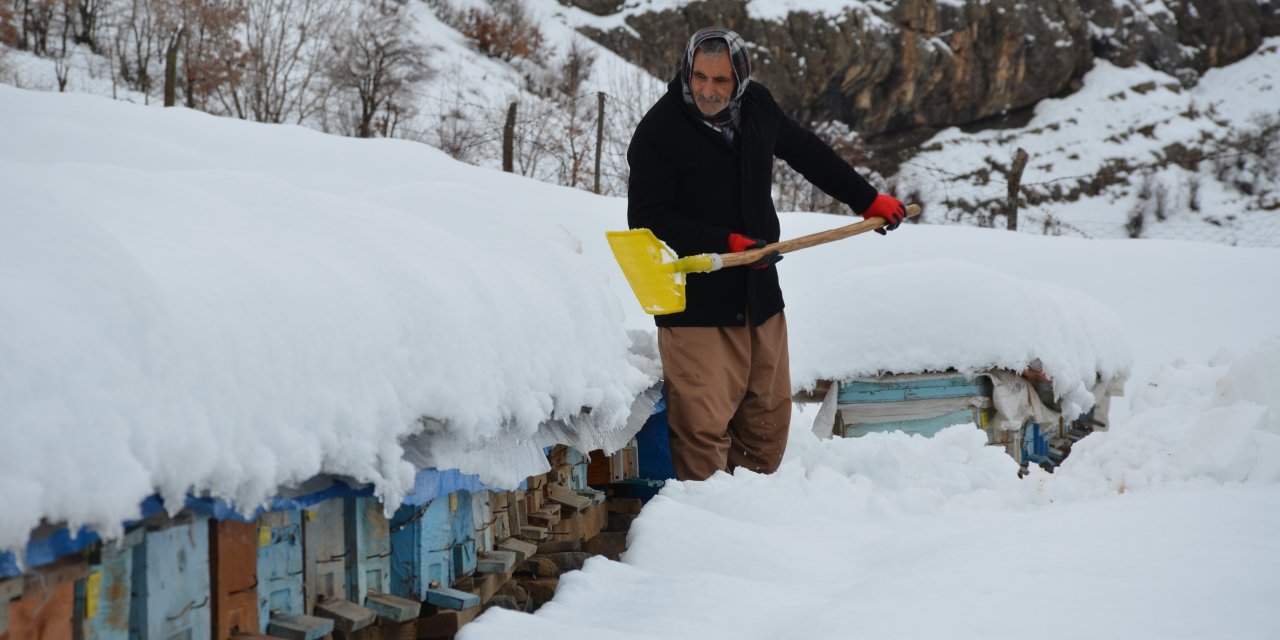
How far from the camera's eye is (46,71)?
486 inches

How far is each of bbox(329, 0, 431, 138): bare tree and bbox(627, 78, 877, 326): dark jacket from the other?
35.2 ft

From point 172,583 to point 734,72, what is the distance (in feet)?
7.53

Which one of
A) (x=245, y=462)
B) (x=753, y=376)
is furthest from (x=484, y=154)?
(x=245, y=462)

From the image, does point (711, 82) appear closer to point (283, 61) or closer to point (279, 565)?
point (279, 565)

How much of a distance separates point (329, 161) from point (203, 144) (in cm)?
120

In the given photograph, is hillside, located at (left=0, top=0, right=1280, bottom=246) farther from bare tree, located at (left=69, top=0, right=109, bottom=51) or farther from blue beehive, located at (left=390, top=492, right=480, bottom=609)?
blue beehive, located at (left=390, top=492, right=480, bottom=609)

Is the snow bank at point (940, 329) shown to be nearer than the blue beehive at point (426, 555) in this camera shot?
No

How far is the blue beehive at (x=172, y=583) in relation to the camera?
1265 mm

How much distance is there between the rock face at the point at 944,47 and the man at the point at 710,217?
19746 mm

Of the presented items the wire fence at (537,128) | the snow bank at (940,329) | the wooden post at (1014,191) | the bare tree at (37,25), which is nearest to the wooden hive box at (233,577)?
the snow bank at (940,329)

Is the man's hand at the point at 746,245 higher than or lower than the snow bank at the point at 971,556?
higher

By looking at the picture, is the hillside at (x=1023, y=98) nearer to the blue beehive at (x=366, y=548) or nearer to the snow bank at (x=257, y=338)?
the snow bank at (x=257, y=338)

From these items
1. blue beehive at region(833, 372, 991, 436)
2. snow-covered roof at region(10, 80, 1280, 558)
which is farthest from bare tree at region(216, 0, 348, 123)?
snow-covered roof at region(10, 80, 1280, 558)

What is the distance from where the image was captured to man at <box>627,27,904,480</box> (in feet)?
10.2
